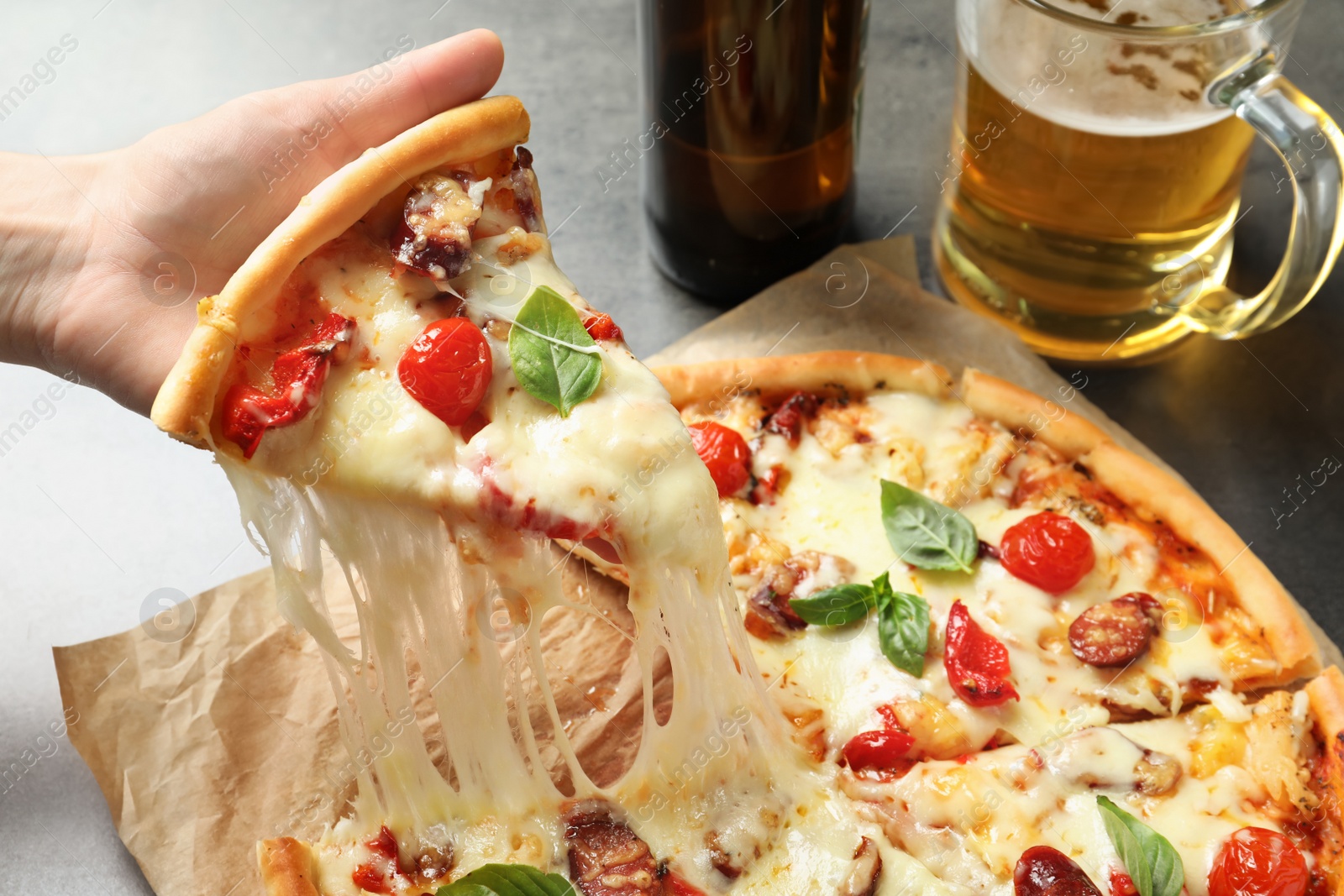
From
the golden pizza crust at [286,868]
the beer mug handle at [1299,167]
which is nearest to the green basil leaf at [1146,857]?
the beer mug handle at [1299,167]

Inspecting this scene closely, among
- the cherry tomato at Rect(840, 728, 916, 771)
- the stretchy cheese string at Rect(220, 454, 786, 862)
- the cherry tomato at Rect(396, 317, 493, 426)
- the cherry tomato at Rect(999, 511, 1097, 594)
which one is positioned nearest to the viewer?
the cherry tomato at Rect(396, 317, 493, 426)

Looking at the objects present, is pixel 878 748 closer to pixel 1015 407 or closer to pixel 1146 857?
pixel 1146 857

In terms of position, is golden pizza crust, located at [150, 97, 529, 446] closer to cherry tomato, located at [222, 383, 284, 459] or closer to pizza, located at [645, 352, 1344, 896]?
cherry tomato, located at [222, 383, 284, 459]

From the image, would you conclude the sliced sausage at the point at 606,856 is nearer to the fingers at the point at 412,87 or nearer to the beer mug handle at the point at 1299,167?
the fingers at the point at 412,87

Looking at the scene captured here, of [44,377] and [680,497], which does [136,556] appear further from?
[680,497]

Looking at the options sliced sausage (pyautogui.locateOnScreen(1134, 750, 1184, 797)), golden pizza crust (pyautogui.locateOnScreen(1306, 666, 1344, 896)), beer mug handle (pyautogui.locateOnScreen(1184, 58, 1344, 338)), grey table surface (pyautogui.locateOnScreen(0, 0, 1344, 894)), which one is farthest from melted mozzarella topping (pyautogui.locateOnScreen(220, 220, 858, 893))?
beer mug handle (pyautogui.locateOnScreen(1184, 58, 1344, 338))

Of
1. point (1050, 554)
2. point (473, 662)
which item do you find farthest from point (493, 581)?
point (1050, 554)
